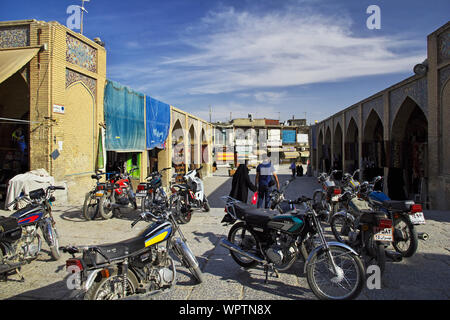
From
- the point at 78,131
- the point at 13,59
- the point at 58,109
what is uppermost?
the point at 13,59

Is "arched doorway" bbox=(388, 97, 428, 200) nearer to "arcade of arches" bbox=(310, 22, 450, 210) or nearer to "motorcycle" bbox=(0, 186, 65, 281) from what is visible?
"arcade of arches" bbox=(310, 22, 450, 210)

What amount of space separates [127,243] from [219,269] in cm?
160

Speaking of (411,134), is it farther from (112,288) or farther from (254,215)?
(112,288)

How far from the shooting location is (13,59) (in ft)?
25.2

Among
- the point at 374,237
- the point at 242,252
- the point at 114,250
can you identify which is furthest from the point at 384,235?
the point at 114,250

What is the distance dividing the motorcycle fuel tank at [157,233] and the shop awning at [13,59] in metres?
6.26

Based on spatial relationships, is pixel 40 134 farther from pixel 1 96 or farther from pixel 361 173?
pixel 361 173

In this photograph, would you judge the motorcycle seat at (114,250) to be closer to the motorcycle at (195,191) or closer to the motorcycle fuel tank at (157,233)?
the motorcycle fuel tank at (157,233)

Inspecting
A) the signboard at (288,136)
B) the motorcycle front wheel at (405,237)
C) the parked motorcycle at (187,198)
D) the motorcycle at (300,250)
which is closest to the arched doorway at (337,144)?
the parked motorcycle at (187,198)

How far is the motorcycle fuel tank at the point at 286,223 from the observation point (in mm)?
3477

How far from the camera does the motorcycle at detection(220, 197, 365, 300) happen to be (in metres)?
3.09

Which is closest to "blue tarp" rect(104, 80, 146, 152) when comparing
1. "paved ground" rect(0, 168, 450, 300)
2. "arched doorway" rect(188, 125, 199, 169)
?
"paved ground" rect(0, 168, 450, 300)

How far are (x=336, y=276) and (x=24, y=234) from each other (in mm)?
3757

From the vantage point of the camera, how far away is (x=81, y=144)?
942cm
